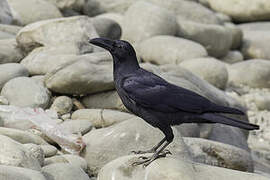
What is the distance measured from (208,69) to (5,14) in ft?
11.5

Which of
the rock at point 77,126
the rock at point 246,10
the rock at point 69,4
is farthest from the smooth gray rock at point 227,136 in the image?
the rock at point 246,10

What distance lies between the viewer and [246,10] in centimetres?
1716

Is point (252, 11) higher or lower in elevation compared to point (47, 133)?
lower

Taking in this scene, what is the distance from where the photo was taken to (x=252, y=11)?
17.2 m

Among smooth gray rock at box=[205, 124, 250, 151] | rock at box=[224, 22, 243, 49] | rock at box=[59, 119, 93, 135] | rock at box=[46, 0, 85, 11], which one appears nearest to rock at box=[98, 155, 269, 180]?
rock at box=[59, 119, 93, 135]

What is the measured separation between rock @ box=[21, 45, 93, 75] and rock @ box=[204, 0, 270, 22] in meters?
9.25

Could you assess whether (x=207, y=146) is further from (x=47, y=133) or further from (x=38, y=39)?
(x=38, y=39)

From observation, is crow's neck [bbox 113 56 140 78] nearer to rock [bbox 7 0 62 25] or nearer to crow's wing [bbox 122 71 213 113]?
crow's wing [bbox 122 71 213 113]

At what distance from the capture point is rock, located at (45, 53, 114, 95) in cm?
730

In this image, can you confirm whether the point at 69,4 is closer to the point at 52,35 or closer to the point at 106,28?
the point at 106,28

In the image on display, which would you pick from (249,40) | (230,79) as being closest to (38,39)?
(230,79)

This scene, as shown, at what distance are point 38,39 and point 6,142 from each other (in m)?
4.01

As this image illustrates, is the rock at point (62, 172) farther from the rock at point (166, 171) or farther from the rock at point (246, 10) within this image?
the rock at point (246, 10)

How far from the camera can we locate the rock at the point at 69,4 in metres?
11.9
